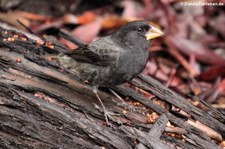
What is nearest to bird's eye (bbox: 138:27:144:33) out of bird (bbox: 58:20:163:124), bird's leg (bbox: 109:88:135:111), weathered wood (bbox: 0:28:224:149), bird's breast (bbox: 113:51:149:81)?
bird (bbox: 58:20:163:124)

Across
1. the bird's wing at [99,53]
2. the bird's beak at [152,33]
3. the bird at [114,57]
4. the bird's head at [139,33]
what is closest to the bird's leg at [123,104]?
the bird at [114,57]

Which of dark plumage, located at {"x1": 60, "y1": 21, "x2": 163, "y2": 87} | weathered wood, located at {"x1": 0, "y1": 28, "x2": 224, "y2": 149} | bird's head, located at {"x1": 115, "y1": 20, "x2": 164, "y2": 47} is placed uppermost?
bird's head, located at {"x1": 115, "y1": 20, "x2": 164, "y2": 47}

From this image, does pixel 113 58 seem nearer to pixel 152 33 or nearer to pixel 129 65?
pixel 129 65

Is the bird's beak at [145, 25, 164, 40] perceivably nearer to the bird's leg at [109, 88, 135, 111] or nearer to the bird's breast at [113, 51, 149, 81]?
the bird's breast at [113, 51, 149, 81]

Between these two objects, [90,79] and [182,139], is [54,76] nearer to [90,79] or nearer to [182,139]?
[90,79]

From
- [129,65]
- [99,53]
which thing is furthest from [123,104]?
[99,53]

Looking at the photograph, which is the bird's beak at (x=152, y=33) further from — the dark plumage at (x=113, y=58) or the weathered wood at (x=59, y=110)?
the weathered wood at (x=59, y=110)

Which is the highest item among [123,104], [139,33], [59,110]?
[139,33]
